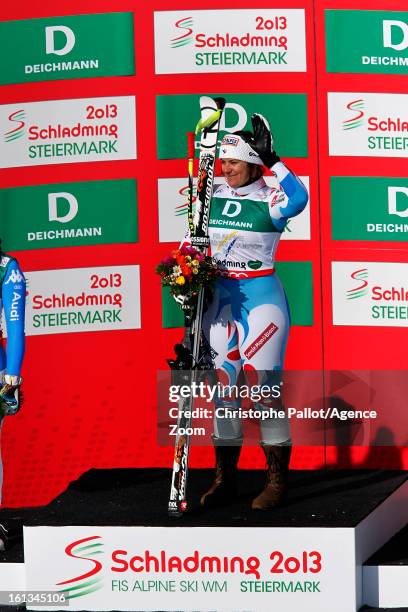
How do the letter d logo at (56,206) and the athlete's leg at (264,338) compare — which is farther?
the letter d logo at (56,206)

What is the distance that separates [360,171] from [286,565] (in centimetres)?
243

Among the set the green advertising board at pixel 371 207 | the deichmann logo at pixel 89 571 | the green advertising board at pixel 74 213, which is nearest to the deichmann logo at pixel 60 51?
the green advertising board at pixel 74 213

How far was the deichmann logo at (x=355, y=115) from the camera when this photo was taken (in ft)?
22.8

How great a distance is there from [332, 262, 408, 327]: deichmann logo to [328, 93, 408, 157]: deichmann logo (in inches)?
24.2

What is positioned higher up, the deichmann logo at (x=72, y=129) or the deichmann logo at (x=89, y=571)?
the deichmann logo at (x=72, y=129)

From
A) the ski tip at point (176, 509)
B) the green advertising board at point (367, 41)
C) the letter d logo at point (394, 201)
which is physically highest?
the green advertising board at point (367, 41)

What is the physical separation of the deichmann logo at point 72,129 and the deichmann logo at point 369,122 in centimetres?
110

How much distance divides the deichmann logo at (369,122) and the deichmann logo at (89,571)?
2.64 metres

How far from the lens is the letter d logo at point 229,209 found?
5969 millimetres

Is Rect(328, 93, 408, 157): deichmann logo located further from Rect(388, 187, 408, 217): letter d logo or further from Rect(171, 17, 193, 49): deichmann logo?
Rect(171, 17, 193, 49): deichmann logo

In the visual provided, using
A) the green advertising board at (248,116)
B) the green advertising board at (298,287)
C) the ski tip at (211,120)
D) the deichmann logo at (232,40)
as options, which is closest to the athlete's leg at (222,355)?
the ski tip at (211,120)

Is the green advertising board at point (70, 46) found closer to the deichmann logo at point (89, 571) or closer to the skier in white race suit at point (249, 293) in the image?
the skier in white race suit at point (249, 293)

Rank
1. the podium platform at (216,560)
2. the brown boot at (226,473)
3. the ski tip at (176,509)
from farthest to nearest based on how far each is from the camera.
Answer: the brown boot at (226,473), the ski tip at (176,509), the podium platform at (216,560)

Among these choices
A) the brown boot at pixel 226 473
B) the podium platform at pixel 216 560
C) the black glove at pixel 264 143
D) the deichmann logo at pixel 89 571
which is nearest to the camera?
the podium platform at pixel 216 560
